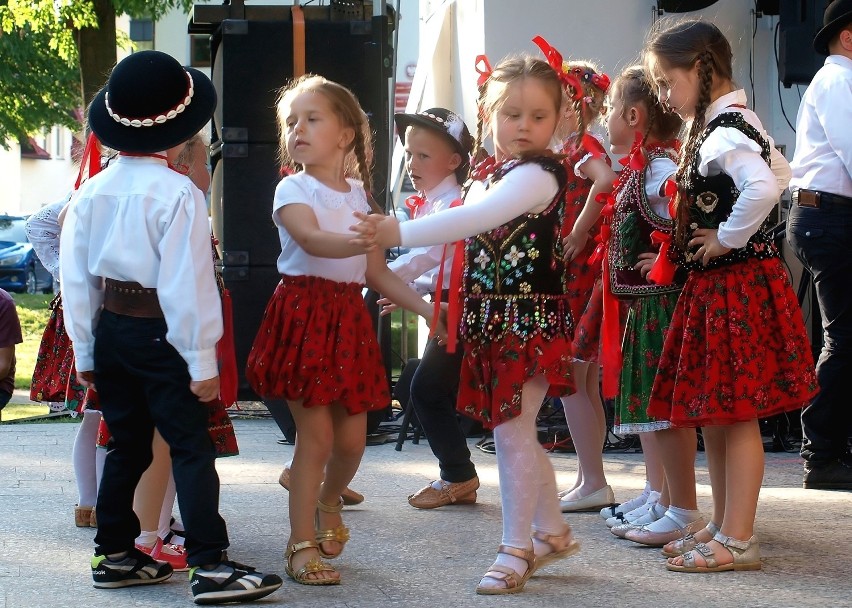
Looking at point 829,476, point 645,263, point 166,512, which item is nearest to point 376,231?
point 645,263

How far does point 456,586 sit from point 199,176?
1.73 metres

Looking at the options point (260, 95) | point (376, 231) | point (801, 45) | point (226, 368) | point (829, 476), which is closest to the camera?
Result: point (376, 231)

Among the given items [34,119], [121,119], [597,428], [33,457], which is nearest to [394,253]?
[33,457]

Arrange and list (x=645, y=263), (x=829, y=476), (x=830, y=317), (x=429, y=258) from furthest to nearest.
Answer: (x=830, y=317) < (x=829, y=476) < (x=429, y=258) < (x=645, y=263)

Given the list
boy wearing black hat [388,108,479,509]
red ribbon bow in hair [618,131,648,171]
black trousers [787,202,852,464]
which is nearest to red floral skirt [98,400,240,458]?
boy wearing black hat [388,108,479,509]

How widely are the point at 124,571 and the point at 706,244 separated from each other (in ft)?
6.44

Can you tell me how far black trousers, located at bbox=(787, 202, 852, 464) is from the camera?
5.26 m

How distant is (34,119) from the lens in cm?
2031

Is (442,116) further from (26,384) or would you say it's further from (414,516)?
(26,384)

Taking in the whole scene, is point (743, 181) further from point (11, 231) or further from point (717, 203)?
point (11, 231)

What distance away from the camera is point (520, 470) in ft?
11.8

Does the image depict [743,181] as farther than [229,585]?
Yes

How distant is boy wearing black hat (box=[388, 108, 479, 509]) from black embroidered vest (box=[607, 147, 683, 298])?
0.72 meters

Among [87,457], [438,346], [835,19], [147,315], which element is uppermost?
[835,19]
